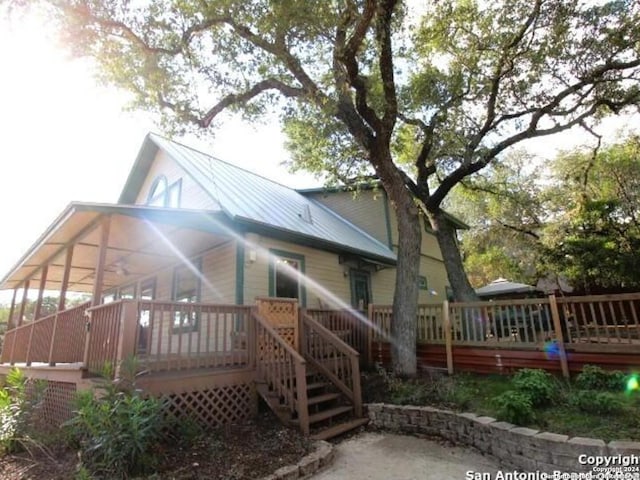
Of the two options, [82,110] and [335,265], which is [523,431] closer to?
[335,265]

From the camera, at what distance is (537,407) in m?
5.20

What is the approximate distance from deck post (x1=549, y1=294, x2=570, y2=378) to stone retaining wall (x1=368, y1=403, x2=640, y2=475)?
7.70 feet

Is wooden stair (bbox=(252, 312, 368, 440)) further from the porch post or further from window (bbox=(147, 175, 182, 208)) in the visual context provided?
window (bbox=(147, 175, 182, 208))

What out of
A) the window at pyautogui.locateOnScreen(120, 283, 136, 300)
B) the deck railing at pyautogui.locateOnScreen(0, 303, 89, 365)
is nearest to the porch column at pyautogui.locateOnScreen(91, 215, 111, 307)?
the deck railing at pyautogui.locateOnScreen(0, 303, 89, 365)

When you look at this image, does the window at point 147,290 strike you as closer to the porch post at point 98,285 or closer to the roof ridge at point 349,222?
the porch post at point 98,285

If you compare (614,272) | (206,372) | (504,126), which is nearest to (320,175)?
(504,126)

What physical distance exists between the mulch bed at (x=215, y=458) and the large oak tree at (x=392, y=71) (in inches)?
136

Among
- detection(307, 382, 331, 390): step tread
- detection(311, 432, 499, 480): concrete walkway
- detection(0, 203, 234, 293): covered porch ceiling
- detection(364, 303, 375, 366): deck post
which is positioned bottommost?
detection(311, 432, 499, 480): concrete walkway

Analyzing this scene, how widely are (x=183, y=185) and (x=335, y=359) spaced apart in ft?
23.8

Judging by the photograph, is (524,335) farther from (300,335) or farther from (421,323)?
(300,335)

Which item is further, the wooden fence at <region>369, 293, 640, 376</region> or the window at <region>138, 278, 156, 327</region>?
the window at <region>138, 278, 156, 327</region>

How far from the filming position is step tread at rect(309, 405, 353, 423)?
565 cm

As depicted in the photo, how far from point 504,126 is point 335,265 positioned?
22.8 ft

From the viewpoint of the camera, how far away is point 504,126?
1178cm
